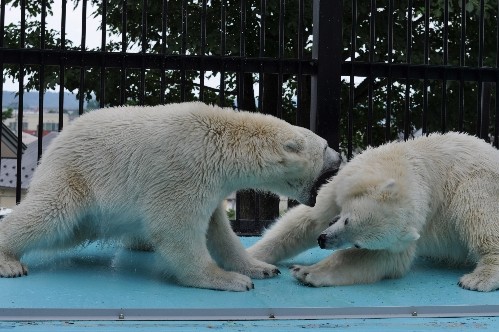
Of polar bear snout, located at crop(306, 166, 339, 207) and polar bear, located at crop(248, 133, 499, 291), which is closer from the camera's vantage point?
polar bear, located at crop(248, 133, 499, 291)

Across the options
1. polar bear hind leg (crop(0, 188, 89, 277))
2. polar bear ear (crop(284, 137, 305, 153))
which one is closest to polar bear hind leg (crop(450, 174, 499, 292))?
polar bear ear (crop(284, 137, 305, 153))

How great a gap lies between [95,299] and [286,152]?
1205mm

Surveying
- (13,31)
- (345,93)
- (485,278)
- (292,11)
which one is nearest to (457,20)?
(345,93)

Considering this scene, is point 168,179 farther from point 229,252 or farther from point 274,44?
point 274,44

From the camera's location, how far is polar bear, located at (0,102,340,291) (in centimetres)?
345

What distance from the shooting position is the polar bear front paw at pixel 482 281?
3.55 m

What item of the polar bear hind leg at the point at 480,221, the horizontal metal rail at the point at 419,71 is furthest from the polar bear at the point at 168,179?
the horizontal metal rail at the point at 419,71

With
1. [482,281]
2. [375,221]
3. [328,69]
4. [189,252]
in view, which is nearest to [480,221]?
[482,281]

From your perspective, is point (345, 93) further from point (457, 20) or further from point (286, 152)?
point (286, 152)

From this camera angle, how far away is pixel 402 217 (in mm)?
3590

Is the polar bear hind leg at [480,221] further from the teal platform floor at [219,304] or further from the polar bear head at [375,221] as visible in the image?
the polar bear head at [375,221]

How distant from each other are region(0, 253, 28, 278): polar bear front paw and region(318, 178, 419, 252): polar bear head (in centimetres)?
151

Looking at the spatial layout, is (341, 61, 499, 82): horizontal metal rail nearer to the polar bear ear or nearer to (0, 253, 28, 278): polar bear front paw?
the polar bear ear

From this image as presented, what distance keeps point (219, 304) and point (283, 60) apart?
267cm
